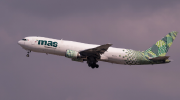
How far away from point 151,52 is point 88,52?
45.7 feet

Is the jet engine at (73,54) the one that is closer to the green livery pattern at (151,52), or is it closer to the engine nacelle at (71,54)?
the engine nacelle at (71,54)

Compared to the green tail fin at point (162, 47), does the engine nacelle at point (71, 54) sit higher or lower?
lower

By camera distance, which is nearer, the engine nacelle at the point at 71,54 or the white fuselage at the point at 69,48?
the engine nacelle at the point at 71,54

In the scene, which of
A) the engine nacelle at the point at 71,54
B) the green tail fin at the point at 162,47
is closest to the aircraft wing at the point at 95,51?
the engine nacelle at the point at 71,54

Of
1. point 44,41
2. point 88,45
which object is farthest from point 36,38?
point 88,45

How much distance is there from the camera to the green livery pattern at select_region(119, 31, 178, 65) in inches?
2415

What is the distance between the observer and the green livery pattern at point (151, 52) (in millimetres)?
61353

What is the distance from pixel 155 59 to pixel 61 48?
1910cm

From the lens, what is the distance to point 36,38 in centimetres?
6141

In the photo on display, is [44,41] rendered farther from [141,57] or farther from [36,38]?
[141,57]

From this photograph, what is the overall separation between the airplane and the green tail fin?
50cm

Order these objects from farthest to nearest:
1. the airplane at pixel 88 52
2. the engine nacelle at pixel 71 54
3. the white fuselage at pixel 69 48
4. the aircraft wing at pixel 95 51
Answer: the white fuselage at pixel 69 48
the airplane at pixel 88 52
the engine nacelle at pixel 71 54
the aircraft wing at pixel 95 51

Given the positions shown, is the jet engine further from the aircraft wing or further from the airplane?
the aircraft wing

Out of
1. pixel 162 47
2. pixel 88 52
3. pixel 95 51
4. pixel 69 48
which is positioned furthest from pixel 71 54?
pixel 162 47
